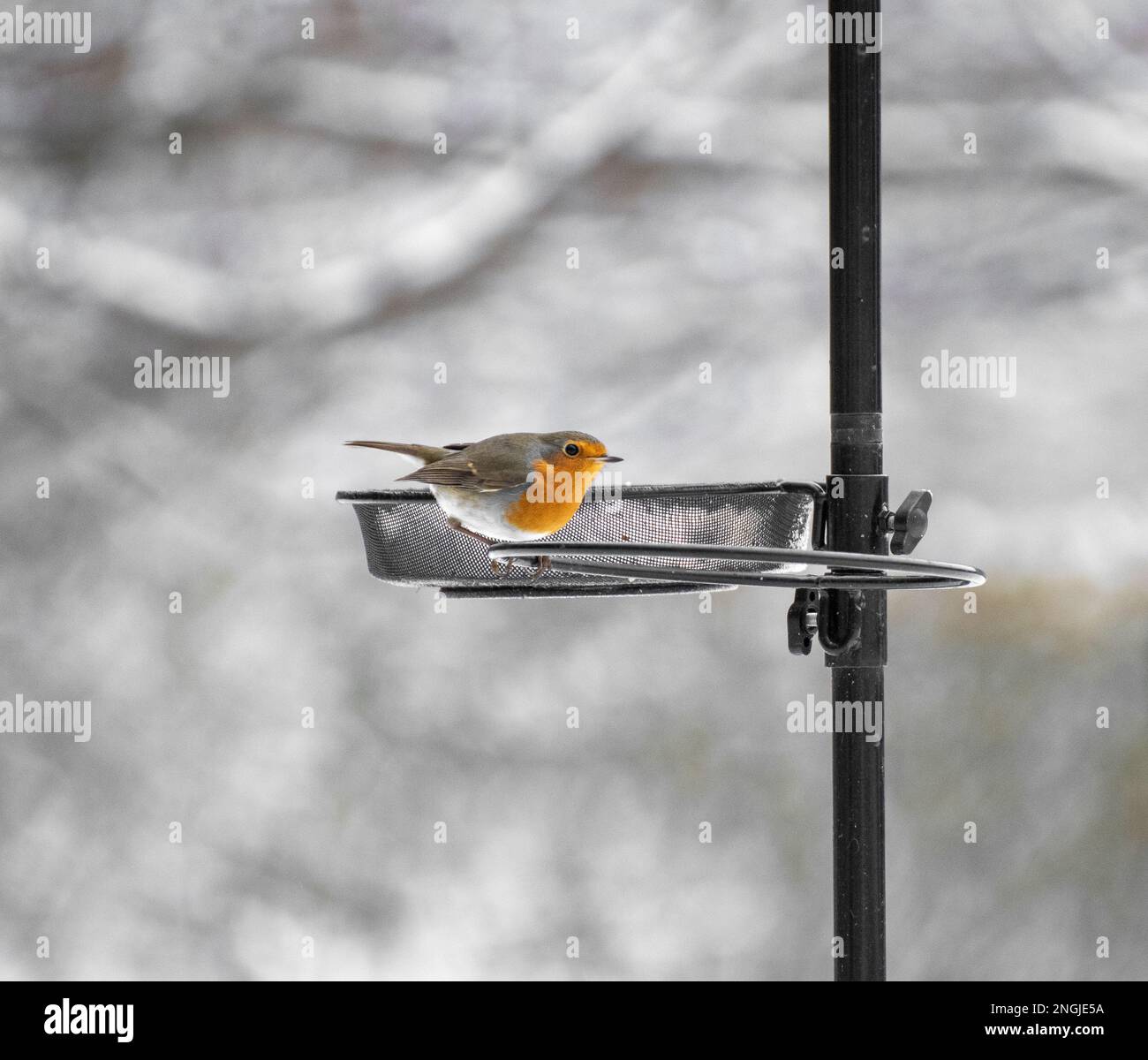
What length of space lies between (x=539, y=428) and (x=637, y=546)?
154 centimetres

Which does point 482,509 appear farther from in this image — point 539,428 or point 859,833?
point 539,428

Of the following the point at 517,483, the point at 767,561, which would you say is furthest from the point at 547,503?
the point at 767,561

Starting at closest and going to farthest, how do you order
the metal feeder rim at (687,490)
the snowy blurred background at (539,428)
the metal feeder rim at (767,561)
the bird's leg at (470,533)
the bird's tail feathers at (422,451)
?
the metal feeder rim at (767,561) → the metal feeder rim at (687,490) → the bird's leg at (470,533) → the bird's tail feathers at (422,451) → the snowy blurred background at (539,428)

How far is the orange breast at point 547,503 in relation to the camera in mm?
812

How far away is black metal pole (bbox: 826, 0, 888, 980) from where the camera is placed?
72 cm

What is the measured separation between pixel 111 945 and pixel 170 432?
0.86 metres

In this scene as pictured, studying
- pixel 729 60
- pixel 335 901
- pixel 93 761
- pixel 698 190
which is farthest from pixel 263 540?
pixel 729 60

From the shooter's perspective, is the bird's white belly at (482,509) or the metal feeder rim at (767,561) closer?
the metal feeder rim at (767,561)

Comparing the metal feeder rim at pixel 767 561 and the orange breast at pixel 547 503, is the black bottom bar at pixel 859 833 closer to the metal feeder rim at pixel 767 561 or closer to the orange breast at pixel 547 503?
the metal feeder rim at pixel 767 561

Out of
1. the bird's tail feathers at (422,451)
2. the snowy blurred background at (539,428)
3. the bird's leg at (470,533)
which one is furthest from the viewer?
the snowy blurred background at (539,428)

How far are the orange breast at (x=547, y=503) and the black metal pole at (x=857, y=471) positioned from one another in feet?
0.55

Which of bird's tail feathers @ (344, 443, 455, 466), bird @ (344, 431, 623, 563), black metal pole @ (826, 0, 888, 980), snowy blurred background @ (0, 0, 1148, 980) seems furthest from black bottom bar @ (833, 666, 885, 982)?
snowy blurred background @ (0, 0, 1148, 980)

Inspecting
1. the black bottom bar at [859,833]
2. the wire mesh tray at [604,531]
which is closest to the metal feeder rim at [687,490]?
the wire mesh tray at [604,531]

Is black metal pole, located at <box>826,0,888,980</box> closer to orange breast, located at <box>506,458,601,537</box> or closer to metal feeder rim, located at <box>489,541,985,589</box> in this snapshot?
metal feeder rim, located at <box>489,541,985,589</box>
